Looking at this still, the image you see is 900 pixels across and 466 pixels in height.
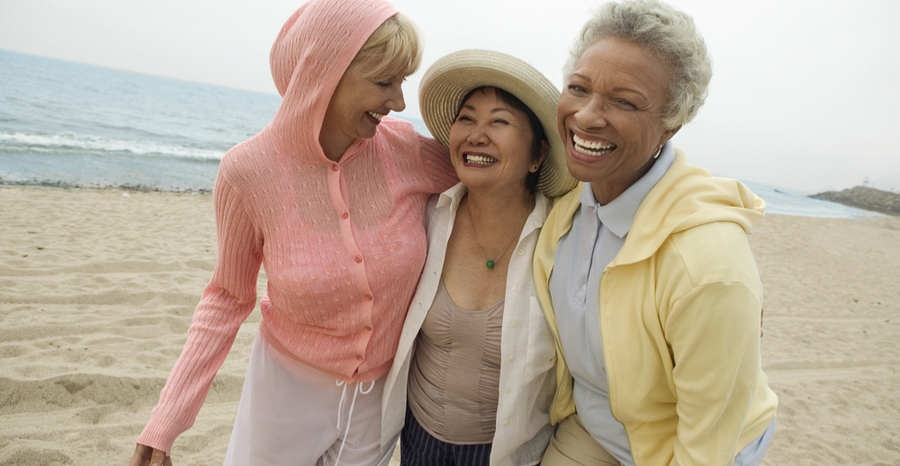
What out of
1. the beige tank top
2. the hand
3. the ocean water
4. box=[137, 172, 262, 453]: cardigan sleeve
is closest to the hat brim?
the beige tank top

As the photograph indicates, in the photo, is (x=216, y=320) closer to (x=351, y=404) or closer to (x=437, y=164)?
(x=351, y=404)

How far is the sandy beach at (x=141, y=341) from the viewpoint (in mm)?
3441

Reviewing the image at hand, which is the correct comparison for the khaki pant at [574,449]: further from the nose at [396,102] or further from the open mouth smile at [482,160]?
the nose at [396,102]

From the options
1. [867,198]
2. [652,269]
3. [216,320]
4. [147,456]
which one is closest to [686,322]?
[652,269]

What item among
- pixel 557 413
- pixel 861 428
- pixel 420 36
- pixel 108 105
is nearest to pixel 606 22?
pixel 420 36

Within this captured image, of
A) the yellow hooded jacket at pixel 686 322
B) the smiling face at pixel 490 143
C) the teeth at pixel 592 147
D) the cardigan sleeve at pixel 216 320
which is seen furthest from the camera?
the smiling face at pixel 490 143

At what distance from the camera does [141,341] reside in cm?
447

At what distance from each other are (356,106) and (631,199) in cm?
103

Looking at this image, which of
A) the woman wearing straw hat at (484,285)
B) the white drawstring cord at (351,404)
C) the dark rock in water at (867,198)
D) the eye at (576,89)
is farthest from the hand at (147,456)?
the dark rock in water at (867,198)

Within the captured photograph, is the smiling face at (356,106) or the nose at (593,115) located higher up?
the nose at (593,115)

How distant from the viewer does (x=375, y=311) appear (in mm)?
2031

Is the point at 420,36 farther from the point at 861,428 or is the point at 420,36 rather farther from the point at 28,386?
the point at 861,428

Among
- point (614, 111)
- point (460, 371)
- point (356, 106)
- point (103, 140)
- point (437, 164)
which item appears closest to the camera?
point (614, 111)

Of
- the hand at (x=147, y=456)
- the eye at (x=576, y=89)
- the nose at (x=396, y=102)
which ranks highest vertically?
the eye at (x=576, y=89)
